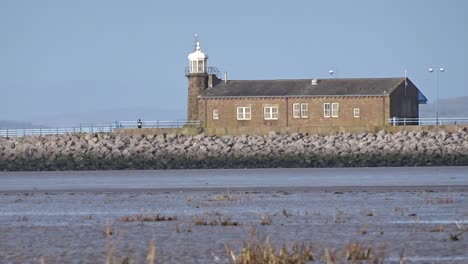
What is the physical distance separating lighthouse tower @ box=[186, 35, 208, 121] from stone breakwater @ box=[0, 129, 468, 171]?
12.9m

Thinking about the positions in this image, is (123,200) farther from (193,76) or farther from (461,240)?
(193,76)

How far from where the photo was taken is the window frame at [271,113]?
82312mm

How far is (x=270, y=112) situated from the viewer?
271 feet

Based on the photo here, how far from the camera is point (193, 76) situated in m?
89.2

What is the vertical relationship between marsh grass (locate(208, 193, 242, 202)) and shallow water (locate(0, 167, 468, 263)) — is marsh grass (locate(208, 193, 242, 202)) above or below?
above

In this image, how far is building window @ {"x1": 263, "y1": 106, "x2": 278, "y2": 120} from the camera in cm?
8238

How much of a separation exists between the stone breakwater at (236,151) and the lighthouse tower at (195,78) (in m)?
12.9

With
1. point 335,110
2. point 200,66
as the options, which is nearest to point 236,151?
point 335,110

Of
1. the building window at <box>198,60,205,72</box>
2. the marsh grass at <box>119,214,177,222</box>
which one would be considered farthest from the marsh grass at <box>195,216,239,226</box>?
the building window at <box>198,60,205,72</box>

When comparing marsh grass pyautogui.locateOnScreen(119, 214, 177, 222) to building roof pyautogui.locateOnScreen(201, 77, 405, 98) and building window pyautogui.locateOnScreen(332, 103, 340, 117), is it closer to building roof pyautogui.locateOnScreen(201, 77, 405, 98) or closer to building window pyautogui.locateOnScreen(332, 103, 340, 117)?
building roof pyautogui.locateOnScreen(201, 77, 405, 98)

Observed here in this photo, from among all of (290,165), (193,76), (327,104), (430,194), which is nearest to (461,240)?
(430,194)

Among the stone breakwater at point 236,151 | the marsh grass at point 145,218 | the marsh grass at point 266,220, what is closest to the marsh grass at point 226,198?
the marsh grass at point 145,218

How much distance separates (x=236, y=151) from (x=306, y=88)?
59.0 ft

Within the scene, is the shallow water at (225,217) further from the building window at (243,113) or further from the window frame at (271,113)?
the building window at (243,113)
